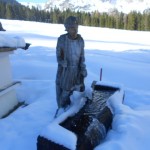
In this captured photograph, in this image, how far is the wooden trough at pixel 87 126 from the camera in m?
4.08

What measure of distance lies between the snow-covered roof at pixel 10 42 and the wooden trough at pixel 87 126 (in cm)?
175

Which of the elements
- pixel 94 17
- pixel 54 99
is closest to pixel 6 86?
pixel 54 99

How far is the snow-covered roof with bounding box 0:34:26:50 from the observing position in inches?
220

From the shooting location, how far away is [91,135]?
443cm

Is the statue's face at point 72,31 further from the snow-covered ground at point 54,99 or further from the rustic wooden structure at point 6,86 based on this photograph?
the rustic wooden structure at point 6,86

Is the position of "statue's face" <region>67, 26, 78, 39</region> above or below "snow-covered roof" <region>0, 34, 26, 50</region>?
above

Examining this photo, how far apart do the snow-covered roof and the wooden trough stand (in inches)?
69.0

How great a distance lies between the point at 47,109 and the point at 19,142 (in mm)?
1601

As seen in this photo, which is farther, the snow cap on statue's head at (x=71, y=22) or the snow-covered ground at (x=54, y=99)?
the snow cap on statue's head at (x=71, y=22)

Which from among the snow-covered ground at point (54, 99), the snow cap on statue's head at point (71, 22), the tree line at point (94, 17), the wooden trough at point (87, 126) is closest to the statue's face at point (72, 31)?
the snow cap on statue's head at point (71, 22)

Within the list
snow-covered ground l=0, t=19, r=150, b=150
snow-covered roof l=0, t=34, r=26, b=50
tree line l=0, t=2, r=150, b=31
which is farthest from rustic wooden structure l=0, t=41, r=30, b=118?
tree line l=0, t=2, r=150, b=31

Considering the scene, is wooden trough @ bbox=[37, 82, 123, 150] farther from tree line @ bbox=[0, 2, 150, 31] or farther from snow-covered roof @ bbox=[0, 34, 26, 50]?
tree line @ bbox=[0, 2, 150, 31]

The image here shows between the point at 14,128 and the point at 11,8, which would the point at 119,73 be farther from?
the point at 11,8

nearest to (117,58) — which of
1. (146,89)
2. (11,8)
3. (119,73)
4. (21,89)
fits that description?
(119,73)
